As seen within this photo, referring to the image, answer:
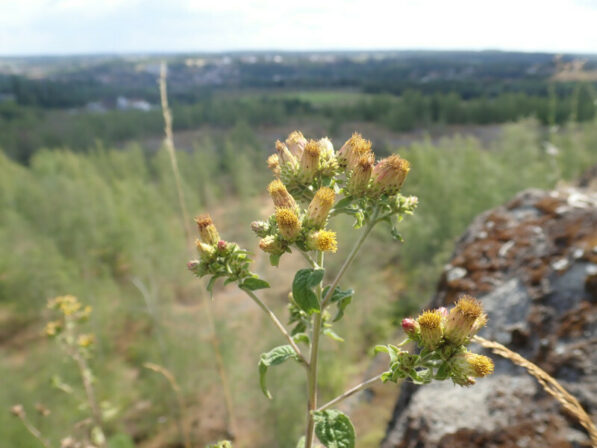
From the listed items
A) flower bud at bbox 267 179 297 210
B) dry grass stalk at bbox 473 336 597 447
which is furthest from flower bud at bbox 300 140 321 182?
dry grass stalk at bbox 473 336 597 447

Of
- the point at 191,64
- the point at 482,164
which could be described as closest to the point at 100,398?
the point at 482,164

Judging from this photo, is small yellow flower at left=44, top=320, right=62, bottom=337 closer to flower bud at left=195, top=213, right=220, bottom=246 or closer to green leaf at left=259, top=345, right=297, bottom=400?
flower bud at left=195, top=213, right=220, bottom=246

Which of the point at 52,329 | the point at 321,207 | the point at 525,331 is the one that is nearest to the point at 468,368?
the point at 321,207

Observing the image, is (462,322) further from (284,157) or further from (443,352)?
(284,157)

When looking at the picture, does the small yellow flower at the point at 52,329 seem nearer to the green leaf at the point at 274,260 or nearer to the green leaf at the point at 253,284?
the green leaf at the point at 253,284

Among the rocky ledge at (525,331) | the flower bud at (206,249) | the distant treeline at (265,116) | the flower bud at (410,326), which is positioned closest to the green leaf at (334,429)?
the flower bud at (410,326)
